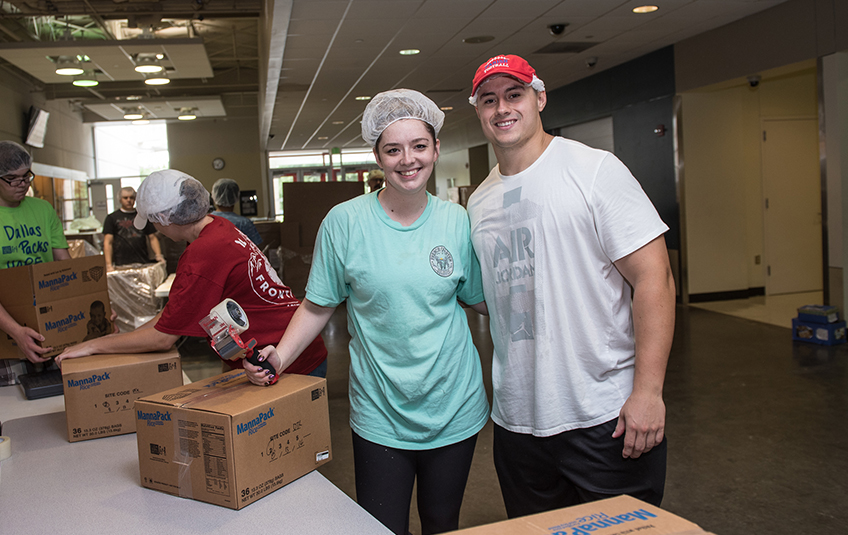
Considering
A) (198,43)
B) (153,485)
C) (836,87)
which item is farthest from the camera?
(198,43)

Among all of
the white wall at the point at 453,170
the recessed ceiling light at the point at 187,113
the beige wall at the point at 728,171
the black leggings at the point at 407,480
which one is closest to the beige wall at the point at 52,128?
the recessed ceiling light at the point at 187,113

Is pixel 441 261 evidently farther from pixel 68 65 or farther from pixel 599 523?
pixel 68 65

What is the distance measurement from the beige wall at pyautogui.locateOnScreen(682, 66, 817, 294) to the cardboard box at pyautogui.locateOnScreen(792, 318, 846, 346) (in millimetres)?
1981

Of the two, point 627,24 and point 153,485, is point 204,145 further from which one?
point 153,485

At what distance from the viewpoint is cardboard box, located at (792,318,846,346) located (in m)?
4.97

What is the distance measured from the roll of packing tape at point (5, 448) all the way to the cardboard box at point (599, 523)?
1312 millimetres

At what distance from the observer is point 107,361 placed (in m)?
1.67

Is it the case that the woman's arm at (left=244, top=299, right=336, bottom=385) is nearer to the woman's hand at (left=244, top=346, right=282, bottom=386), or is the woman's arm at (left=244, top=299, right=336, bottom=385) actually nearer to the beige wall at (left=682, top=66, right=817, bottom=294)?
the woman's hand at (left=244, top=346, right=282, bottom=386)

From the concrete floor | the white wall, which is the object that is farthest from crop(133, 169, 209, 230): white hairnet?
the white wall

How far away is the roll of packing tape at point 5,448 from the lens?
155 cm

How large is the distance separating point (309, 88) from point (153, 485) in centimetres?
821

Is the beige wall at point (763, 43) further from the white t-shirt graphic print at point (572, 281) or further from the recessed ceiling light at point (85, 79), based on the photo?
the recessed ceiling light at point (85, 79)

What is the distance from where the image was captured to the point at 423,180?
1440 mm

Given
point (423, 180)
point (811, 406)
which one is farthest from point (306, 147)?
point (423, 180)
